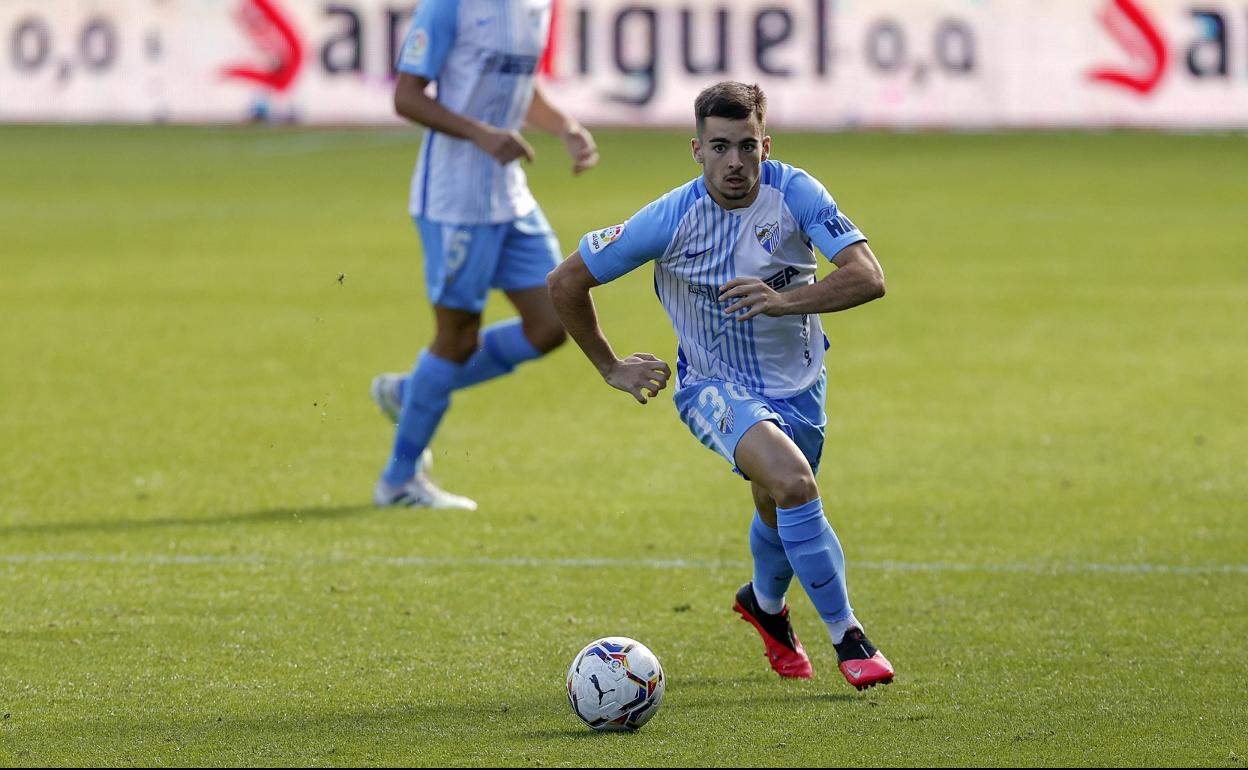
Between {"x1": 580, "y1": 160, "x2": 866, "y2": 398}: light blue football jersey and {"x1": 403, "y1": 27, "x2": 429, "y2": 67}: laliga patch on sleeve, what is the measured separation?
2.35 m

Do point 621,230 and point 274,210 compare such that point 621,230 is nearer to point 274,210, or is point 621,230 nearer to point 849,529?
point 849,529

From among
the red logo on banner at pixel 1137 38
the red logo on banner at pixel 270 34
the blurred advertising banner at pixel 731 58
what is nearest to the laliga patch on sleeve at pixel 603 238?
the blurred advertising banner at pixel 731 58

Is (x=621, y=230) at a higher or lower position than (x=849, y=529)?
higher

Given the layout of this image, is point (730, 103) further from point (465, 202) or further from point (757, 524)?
point (465, 202)

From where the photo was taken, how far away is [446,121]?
23.8 ft

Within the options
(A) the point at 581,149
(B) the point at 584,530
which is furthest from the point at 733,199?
(A) the point at 581,149

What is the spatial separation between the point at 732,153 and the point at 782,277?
397 millimetres

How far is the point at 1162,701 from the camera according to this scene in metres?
4.87

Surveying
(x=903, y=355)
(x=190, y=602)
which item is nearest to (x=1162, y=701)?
(x=190, y=602)

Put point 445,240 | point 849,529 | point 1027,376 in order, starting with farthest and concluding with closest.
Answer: point 1027,376, point 445,240, point 849,529

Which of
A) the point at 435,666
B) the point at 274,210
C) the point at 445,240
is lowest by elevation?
the point at 274,210

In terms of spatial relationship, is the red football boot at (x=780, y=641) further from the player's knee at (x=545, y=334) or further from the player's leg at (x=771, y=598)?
the player's knee at (x=545, y=334)

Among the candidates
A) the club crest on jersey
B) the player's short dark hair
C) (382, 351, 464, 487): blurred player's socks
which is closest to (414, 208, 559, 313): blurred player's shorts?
(382, 351, 464, 487): blurred player's socks

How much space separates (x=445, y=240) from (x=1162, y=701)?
11.5 ft
